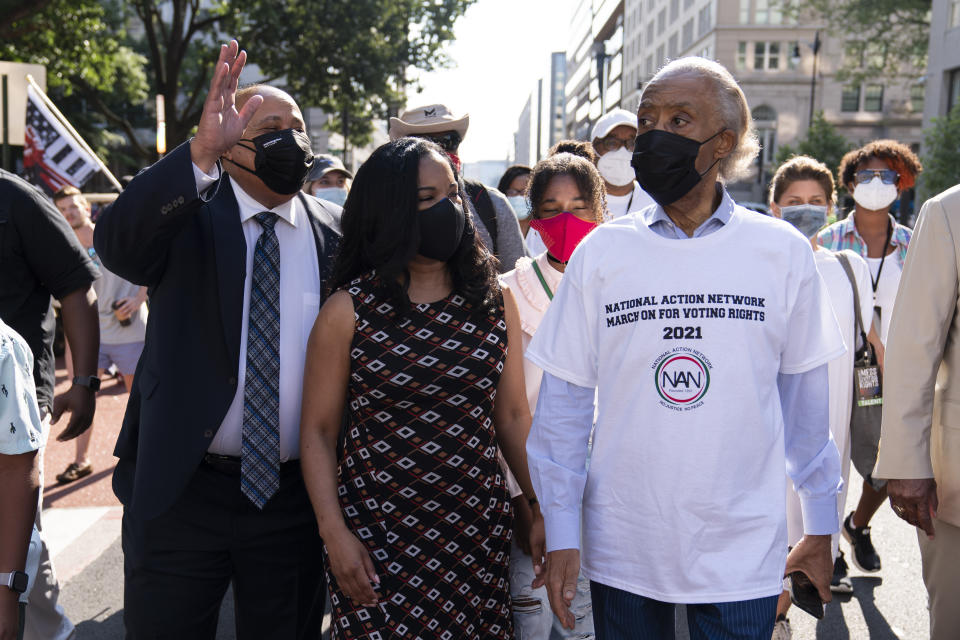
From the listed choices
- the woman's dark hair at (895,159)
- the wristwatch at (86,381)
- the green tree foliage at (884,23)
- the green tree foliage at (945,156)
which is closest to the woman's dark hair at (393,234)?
the wristwatch at (86,381)

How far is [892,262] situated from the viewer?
18.1 ft

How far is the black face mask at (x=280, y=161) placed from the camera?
272 centimetres

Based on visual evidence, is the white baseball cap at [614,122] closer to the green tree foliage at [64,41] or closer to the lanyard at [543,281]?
the lanyard at [543,281]

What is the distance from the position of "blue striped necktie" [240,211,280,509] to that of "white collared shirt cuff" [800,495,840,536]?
1.49 metres

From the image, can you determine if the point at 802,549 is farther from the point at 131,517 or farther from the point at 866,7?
the point at 866,7

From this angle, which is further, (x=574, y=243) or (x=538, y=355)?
(x=574, y=243)

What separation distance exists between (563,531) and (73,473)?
215 inches

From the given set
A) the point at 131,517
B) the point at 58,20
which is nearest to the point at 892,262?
the point at 131,517

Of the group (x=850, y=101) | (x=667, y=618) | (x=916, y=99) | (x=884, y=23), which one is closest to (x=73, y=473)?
(x=667, y=618)

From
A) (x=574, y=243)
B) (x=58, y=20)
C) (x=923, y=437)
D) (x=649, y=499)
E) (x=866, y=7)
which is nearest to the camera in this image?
(x=649, y=499)

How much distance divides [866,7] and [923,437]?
42388mm

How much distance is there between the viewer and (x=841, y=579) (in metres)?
4.84

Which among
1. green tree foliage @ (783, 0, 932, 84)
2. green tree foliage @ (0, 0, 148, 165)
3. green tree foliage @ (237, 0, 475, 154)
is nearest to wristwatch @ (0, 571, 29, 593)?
green tree foliage @ (0, 0, 148, 165)

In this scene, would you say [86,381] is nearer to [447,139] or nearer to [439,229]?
[439,229]
